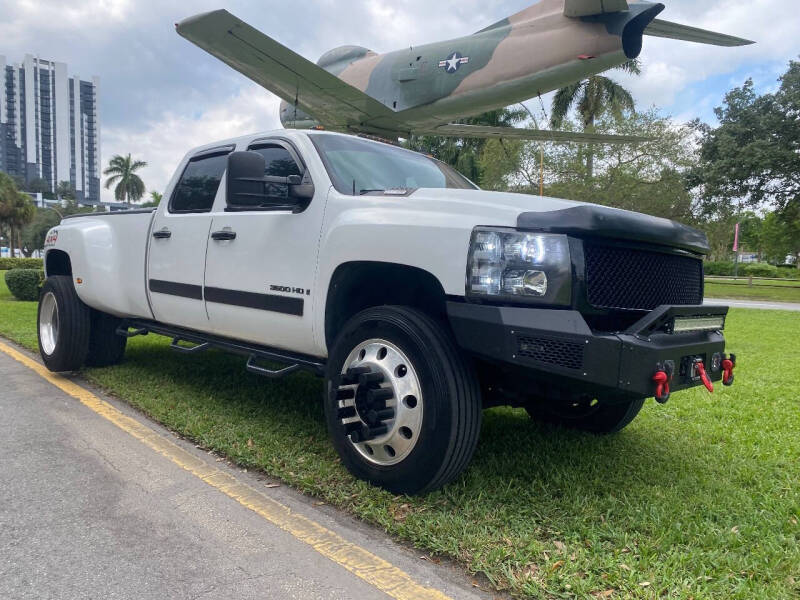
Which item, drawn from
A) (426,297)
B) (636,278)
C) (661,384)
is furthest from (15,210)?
(661,384)

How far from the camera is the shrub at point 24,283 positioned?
1371 cm

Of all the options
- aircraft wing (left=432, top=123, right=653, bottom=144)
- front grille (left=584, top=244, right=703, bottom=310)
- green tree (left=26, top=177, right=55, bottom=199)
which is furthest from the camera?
green tree (left=26, top=177, right=55, bottom=199)

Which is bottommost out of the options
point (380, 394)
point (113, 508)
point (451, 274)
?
point (113, 508)

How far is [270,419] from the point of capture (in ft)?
14.1

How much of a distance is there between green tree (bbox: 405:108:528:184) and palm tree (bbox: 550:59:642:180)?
1.96m

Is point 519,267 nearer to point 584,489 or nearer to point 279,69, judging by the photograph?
point 584,489

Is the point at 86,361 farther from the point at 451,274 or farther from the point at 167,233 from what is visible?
the point at 451,274

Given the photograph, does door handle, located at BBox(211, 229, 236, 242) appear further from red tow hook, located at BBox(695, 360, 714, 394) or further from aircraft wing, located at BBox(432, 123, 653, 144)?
aircraft wing, located at BBox(432, 123, 653, 144)

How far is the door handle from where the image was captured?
4.07 meters

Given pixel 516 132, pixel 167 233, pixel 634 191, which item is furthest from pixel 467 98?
pixel 634 191

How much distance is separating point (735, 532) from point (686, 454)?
3.79 ft

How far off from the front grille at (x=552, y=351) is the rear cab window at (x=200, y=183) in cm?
278

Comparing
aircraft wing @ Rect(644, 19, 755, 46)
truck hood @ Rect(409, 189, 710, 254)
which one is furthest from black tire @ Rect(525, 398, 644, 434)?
aircraft wing @ Rect(644, 19, 755, 46)

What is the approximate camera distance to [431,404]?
9.32 feet
